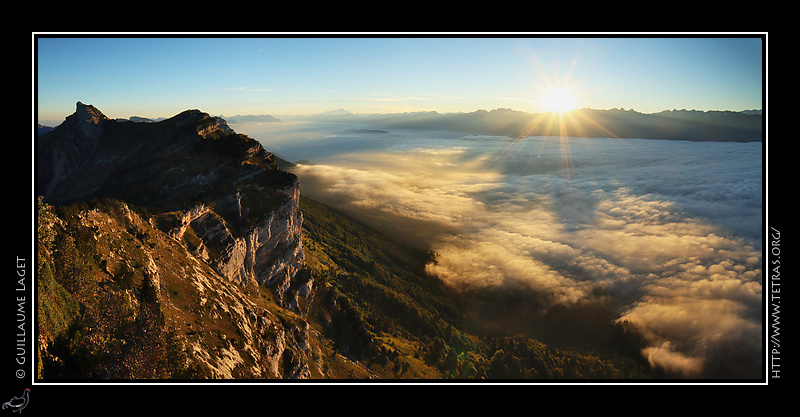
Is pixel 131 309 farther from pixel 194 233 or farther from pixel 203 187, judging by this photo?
pixel 203 187

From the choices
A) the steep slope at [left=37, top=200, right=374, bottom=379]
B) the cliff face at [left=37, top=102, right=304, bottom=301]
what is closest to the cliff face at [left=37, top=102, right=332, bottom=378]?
the steep slope at [left=37, top=200, right=374, bottom=379]

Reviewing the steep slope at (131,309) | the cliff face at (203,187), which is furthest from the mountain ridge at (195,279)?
the cliff face at (203,187)

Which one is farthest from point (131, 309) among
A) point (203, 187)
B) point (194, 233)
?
point (203, 187)

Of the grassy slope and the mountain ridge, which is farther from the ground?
the mountain ridge

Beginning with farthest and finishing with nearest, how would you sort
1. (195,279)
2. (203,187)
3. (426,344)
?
(426,344), (203,187), (195,279)

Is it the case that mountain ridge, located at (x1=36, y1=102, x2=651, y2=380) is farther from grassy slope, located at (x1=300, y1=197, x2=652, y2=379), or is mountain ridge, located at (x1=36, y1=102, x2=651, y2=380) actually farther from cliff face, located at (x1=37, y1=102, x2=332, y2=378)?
grassy slope, located at (x1=300, y1=197, x2=652, y2=379)
